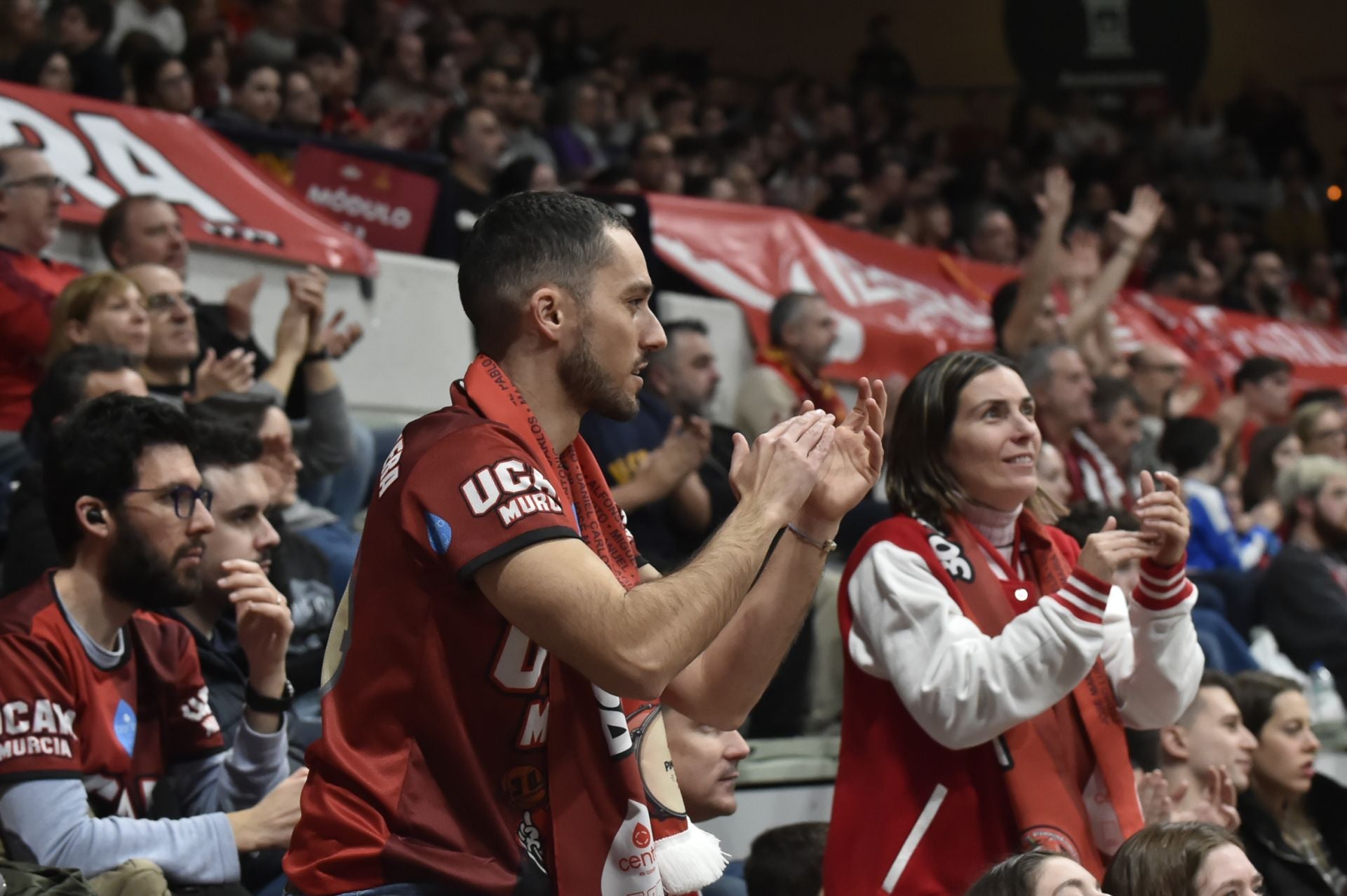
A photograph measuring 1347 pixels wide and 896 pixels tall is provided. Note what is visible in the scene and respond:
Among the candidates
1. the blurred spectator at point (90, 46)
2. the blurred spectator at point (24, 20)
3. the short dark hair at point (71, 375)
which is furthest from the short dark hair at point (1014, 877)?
the blurred spectator at point (24, 20)

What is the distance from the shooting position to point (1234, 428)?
969 cm

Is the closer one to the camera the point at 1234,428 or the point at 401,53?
the point at 1234,428

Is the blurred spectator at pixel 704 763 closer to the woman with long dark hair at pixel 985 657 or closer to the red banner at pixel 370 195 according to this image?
the woman with long dark hair at pixel 985 657

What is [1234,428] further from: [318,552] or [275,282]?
[318,552]

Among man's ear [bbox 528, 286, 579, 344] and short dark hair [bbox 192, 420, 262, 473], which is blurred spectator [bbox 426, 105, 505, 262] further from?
man's ear [bbox 528, 286, 579, 344]

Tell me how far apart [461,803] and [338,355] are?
417 cm

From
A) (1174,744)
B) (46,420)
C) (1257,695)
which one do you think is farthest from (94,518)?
(1257,695)

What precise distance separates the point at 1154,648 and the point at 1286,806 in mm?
2072

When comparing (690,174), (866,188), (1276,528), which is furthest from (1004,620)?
(866,188)

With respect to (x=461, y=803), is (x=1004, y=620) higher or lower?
lower

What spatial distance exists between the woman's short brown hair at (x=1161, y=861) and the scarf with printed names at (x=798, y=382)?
4407 mm

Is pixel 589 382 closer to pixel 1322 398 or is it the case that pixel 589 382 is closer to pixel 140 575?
pixel 140 575

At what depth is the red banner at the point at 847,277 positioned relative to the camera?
29.4 feet

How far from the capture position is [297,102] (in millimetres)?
8633
